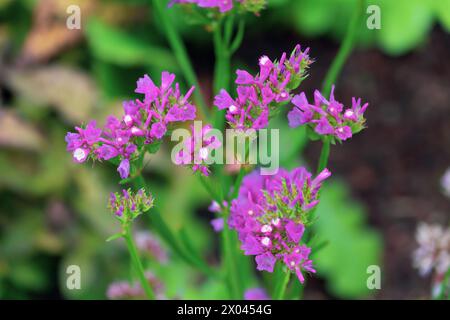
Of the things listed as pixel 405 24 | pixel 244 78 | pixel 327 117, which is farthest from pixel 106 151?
pixel 405 24

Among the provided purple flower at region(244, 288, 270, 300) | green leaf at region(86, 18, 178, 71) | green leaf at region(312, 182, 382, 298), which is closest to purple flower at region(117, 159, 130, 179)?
purple flower at region(244, 288, 270, 300)

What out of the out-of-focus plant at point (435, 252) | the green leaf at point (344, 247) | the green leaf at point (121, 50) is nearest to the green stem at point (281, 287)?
the out-of-focus plant at point (435, 252)

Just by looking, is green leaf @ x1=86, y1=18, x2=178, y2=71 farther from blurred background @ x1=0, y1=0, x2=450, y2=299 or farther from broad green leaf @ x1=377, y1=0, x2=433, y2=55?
broad green leaf @ x1=377, y1=0, x2=433, y2=55

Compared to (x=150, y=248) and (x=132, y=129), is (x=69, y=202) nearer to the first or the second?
(x=150, y=248)

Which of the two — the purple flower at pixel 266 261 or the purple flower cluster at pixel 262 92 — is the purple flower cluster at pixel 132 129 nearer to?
the purple flower cluster at pixel 262 92

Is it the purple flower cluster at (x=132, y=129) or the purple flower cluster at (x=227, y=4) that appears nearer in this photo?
the purple flower cluster at (x=132, y=129)
